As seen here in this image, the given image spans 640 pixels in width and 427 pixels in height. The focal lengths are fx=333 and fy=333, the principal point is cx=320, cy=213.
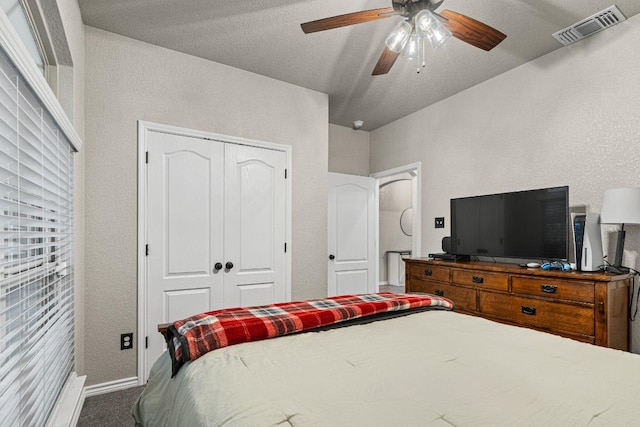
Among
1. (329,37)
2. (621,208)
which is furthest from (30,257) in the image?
(621,208)

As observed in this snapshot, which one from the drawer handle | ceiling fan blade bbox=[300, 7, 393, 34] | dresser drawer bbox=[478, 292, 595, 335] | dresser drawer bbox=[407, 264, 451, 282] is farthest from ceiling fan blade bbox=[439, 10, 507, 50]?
dresser drawer bbox=[407, 264, 451, 282]

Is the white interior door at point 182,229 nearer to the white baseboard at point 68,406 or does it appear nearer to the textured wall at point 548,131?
the white baseboard at point 68,406

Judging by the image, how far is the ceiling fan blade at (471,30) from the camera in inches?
70.9

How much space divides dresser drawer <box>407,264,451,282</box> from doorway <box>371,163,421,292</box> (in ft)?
9.73

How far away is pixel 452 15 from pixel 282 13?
3.78ft

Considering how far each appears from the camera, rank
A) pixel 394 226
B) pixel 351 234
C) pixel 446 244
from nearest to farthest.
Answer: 1. pixel 446 244
2. pixel 351 234
3. pixel 394 226

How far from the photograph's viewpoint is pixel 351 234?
14.3ft

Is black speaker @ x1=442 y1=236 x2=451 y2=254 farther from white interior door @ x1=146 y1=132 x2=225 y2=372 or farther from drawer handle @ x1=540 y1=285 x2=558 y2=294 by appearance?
white interior door @ x1=146 y1=132 x2=225 y2=372

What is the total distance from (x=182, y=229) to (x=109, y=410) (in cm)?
133

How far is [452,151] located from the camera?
3.63 meters

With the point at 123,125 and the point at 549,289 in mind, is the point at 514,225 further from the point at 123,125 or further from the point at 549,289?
the point at 123,125

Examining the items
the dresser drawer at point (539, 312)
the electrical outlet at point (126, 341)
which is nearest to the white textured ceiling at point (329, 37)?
the dresser drawer at point (539, 312)

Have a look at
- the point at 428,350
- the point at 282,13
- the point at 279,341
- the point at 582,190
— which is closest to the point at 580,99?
the point at 582,190

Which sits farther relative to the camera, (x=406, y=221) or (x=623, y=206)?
(x=406, y=221)
